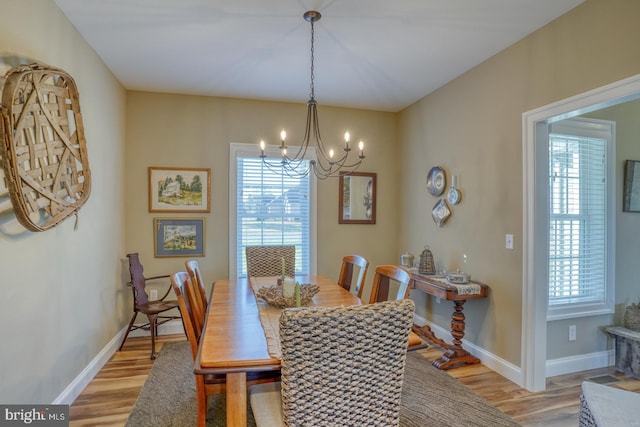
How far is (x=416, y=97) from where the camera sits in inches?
153

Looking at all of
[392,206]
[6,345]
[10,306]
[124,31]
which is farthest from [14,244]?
[392,206]

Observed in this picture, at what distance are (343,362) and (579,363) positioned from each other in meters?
2.81

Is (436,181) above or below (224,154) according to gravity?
below

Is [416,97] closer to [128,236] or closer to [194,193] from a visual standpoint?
[194,193]

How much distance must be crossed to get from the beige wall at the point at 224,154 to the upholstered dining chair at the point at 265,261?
691mm

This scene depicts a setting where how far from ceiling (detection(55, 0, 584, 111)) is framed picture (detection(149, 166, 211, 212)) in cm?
90

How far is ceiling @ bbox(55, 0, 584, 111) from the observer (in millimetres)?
2211

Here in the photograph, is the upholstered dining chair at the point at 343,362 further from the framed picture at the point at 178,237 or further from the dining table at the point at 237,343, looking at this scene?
the framed picture at the point at 178,237

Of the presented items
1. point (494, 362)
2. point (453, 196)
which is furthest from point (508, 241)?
point (494, 362)

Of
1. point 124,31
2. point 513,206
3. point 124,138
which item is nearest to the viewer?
point 124,31

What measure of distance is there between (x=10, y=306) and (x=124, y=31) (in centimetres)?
199

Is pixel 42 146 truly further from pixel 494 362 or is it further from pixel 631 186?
pixel 631 186

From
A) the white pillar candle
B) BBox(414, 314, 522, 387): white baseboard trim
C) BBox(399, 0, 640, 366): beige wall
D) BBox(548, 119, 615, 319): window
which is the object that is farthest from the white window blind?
BBox(548, 119, 615, 319): window

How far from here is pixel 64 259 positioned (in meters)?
2.30
